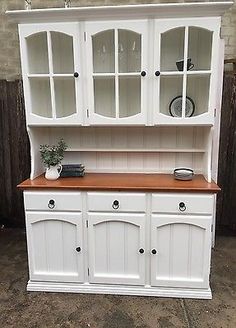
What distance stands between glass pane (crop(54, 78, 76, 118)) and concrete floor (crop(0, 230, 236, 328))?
1.39m

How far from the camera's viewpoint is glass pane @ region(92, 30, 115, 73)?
6.55ft

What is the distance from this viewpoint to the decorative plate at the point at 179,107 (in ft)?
7.00

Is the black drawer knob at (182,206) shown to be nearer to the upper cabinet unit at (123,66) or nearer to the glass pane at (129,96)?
the upper cabinet unit at (123,66)

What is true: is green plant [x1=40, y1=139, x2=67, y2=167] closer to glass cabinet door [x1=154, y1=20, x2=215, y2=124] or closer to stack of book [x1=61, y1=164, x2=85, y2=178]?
stack of book [x1=61, y1=164, x2=85, y2=178]

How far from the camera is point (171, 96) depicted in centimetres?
219

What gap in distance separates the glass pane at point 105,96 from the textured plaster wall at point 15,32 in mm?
1362

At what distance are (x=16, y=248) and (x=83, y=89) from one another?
5.92 ft

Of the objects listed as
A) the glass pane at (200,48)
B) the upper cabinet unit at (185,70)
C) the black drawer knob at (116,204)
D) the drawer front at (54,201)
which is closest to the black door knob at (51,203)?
the drawer front at (54,201)

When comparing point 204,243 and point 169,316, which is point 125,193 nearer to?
point 204,243

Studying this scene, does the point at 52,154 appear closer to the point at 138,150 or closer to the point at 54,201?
the point at 54,201

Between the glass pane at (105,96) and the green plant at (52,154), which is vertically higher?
the glass pane at (105,96)

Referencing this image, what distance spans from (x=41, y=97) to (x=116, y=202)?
1.03 meters

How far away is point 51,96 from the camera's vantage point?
209 centimetres

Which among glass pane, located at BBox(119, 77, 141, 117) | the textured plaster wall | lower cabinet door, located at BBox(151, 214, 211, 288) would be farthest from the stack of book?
the textured plaster wall
